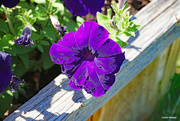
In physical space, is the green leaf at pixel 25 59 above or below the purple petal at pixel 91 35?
below

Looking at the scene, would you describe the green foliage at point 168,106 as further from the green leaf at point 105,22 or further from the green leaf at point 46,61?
the green leaf at point 105,22

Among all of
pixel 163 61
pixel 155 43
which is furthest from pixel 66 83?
pixel 163 61

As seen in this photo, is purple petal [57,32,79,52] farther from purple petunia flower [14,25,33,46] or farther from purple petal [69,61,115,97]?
purple petunia flower [14,25,33,46]

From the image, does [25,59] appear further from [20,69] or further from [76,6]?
[76,6]

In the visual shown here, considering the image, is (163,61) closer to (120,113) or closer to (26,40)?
(120,113)

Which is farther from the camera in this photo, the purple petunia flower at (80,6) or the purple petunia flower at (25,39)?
the purple petunia flower at (80,6)

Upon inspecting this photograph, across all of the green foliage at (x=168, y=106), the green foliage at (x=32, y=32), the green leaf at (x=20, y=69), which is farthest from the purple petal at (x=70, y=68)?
the green foliage at (x=168, y=106)

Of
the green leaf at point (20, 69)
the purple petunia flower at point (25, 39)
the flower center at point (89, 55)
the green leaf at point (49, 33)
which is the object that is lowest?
the green leaf at point (20, 69)

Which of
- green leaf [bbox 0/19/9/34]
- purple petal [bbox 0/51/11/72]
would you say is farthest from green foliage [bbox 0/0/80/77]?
purple petal [bbox 0/51/11/72]
